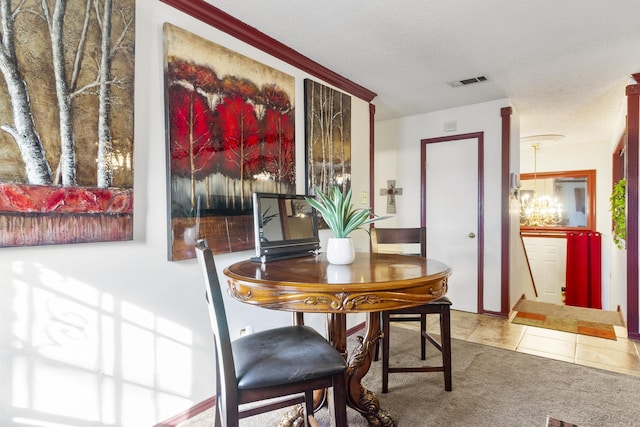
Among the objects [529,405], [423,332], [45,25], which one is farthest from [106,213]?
[529,405]

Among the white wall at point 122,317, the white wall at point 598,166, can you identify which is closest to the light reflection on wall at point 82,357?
the white wall at point 122,317

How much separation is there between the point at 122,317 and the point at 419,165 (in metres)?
3.69

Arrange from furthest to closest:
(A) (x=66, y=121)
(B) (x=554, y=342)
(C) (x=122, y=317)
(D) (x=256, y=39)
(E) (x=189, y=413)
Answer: (B) (x=554, y=342), (D) (x=256, y=39), (E) (x=189, y=413), (C) (x=122, y=317), (A) (x=66, y=121)

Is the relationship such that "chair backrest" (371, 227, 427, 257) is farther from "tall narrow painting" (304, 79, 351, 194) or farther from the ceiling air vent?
the ceiling air vent

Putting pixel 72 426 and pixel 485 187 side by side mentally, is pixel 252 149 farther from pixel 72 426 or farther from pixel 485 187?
pixel 485 187

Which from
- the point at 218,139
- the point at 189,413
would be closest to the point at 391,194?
the point at 218,139

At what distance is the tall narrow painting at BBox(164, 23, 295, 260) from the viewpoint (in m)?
1.93

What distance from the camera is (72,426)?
1531 millimetres

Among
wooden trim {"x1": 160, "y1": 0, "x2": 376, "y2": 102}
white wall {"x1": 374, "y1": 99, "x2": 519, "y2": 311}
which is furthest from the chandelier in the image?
wooden trim {"x1": 160, "y1": 0, "x2": 376, "y2": 102}

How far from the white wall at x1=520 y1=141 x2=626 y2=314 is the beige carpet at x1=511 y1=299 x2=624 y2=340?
1512mm

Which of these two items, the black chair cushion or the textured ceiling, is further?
the textured ceiling

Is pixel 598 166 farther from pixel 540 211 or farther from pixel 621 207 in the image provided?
pixel 621 207

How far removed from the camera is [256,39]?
244 cm

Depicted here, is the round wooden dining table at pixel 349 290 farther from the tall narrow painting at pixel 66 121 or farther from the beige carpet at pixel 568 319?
the beige carpet at pixel 568 319
